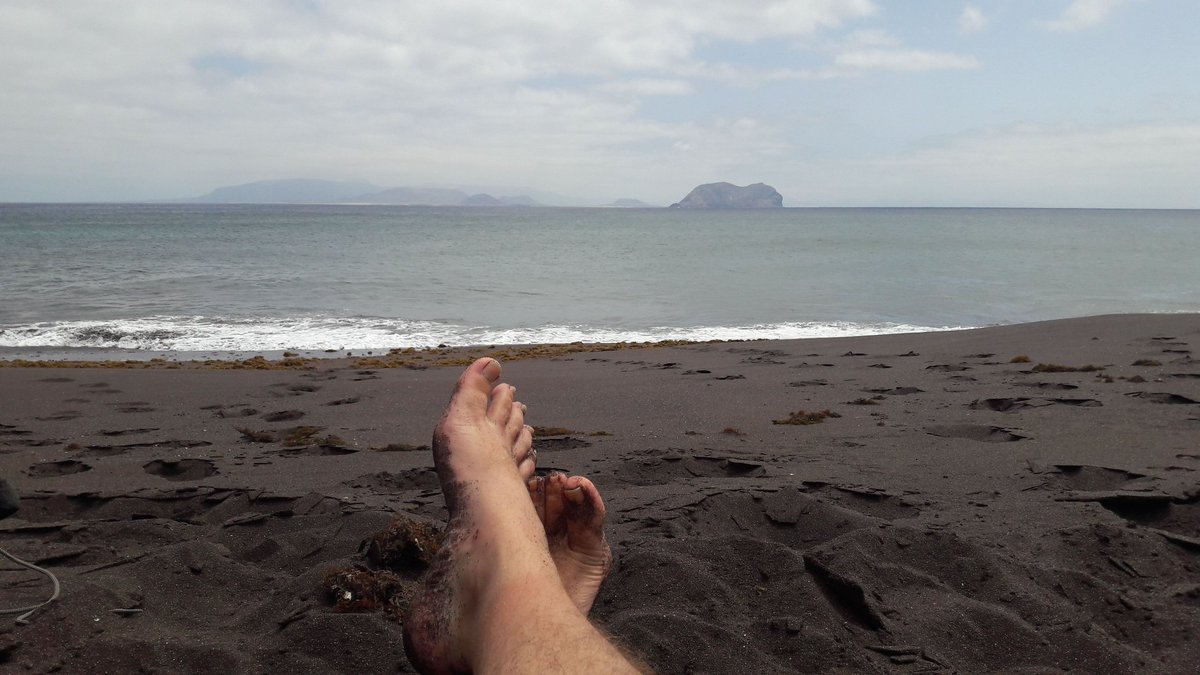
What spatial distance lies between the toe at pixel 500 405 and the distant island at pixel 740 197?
477ft

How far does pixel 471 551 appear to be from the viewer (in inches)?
63.1

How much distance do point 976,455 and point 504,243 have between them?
96.6ft

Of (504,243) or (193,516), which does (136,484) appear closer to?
(193,516)

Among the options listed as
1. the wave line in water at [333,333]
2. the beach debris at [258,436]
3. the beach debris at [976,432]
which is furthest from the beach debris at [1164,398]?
the wave line in water at [333,333]

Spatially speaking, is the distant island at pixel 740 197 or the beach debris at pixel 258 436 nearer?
the beach debris at pixel 258 436

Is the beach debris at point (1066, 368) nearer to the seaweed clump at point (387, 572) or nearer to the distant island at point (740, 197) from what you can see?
the seaweed clump at point (387, 572)

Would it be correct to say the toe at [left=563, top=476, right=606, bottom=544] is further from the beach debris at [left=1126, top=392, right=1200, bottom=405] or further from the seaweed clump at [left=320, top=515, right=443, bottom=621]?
the beach debris at [left=1126, top=392, right=1200, bottom=405]

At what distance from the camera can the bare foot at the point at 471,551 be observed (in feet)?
4.83

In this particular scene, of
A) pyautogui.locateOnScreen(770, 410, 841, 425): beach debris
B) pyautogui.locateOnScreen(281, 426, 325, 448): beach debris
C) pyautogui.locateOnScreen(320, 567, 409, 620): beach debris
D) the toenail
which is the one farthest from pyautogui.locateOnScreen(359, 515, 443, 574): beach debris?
pyautogui.locateOnScreen(770, 410, 841, 425): beach debris

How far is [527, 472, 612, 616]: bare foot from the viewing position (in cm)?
188

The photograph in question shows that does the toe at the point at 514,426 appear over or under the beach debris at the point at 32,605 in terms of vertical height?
over

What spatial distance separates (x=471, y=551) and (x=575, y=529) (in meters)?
0.39

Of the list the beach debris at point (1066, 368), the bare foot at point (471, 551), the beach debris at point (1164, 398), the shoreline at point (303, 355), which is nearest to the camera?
the bare foot at point (471, 551)

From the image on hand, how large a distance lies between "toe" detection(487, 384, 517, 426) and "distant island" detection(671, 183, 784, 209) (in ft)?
477
